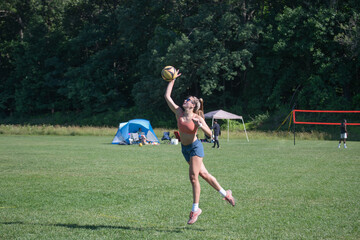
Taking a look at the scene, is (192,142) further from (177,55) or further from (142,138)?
(177,55)

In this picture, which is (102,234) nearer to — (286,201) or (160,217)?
(160,217)

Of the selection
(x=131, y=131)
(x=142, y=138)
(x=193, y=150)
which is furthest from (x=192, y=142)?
(x=131, y=131)

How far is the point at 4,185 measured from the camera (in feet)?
35.7

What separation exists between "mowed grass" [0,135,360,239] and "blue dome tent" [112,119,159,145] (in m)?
16.0

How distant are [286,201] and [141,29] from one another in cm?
5134

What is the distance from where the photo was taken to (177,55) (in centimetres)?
4744

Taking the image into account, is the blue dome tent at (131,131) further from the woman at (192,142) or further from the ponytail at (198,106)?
the woman at (192,142)

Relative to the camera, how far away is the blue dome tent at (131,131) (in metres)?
30.9

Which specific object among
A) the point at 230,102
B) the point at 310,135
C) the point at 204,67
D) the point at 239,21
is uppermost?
the point at 239,21

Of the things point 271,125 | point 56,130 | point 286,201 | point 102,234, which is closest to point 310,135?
point 271,125

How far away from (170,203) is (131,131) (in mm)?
24064

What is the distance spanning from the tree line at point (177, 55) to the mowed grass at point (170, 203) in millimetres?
32590

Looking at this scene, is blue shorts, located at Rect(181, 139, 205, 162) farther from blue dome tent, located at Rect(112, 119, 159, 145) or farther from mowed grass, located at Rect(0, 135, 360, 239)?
blue dome tent, located at Rect(112, 119, 159, 145)

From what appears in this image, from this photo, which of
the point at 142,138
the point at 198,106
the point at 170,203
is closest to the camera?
the point at 198,106
